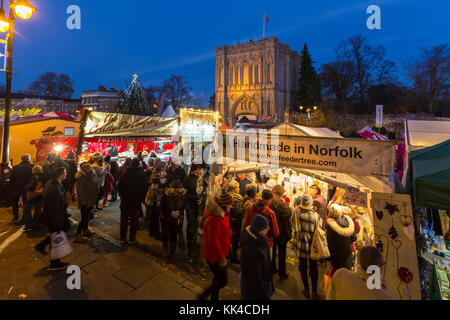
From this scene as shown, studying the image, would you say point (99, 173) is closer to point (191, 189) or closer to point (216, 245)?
point (191, 189)

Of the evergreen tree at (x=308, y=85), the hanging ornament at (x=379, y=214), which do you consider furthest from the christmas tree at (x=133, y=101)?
the evergreen tree at (x=308, y=85)

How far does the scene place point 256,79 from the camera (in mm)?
50219

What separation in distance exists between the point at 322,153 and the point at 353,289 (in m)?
2.70

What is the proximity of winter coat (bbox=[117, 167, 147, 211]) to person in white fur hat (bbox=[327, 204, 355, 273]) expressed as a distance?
4181 millimetres

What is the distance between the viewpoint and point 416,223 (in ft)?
13.2

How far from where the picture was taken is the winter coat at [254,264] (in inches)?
120

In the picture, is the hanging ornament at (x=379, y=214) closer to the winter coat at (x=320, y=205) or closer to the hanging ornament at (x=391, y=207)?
the hanging ornament at (x=391, y=207)

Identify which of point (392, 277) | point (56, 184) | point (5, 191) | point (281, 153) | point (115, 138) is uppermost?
point (115, 138)

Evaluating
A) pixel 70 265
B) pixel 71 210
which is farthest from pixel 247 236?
pixel 71 210

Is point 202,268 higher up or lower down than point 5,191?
lower down

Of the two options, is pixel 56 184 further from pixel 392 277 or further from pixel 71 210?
pixel 392 277

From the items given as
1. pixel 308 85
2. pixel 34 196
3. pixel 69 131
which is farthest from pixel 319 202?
pixel 308 85

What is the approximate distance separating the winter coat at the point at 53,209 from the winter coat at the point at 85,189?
107cm
